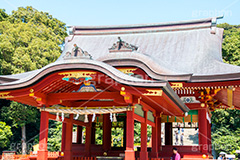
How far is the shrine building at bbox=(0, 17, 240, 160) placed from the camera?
27.7 ft

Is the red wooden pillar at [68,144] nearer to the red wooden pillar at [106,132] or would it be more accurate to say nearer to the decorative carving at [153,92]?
the red wooden pillar at [106,132]

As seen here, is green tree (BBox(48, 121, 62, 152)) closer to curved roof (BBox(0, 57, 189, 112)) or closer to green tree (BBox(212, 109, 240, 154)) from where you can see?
green tree (BBox(212, 109, 240, 154))

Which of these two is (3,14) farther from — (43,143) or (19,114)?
(43,143)

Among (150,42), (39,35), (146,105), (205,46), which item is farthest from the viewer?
(39,35)

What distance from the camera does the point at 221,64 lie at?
12.3 meters

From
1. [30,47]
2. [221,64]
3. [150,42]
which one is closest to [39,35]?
[30,47]

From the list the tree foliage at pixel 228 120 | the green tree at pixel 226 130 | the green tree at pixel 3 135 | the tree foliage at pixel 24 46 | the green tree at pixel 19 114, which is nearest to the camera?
the green tree at pixel 3 135

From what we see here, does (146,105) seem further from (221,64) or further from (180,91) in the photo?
(221,64)

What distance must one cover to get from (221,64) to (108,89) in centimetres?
564

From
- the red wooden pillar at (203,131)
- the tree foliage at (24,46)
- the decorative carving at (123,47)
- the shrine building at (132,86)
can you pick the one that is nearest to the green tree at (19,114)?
the tree foliage at (24,46)

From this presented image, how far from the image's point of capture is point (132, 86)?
787cm

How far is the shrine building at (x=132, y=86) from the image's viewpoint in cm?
845

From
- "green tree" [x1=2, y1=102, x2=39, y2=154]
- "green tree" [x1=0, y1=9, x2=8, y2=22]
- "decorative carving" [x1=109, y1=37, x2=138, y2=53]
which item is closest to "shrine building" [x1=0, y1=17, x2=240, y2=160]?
"decorative carving" [x1=109, y1=37, x2=138, y2=53]

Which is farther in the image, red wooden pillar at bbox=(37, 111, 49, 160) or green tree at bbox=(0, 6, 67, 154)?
green tree at bbox=(0, 6, 67, 154)
